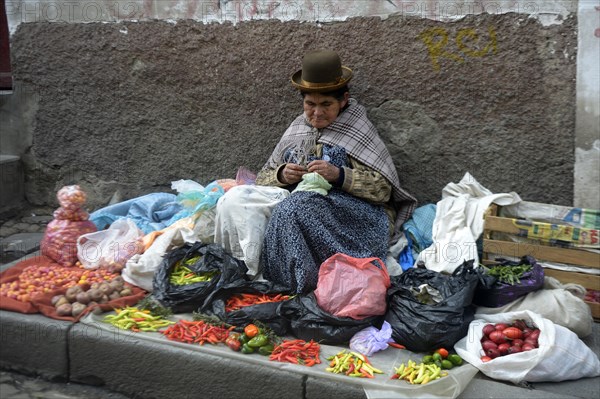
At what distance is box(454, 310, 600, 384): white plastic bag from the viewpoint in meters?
2.67

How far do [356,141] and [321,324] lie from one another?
4.46 ft

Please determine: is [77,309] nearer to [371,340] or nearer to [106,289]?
[106,289]

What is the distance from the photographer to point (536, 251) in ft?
11.0

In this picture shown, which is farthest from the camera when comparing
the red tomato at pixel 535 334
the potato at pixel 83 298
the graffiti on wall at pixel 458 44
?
the graffiti on wall at pixel 458 44

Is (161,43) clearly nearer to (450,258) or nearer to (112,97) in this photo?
(112,97)

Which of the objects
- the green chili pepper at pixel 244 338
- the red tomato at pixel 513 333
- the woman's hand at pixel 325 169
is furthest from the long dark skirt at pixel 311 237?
the red tomato at pixel 513 333

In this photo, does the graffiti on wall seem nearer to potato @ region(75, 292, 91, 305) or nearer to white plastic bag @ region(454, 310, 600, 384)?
white plastic bag @ region(454, 310, 600, 384)

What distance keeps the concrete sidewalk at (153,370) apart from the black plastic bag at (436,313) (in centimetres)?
26

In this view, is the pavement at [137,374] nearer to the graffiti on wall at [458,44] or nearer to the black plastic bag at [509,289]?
the black plastic bag at [509,289]

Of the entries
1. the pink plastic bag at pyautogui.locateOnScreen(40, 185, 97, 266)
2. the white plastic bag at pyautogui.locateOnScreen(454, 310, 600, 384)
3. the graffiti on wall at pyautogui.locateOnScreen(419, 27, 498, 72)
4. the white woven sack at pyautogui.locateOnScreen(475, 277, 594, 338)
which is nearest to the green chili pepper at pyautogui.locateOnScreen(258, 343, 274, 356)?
the white plastic bag at pyautogui.locateOnScreen(454, 310, 600, 384)

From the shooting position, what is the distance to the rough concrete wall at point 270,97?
3793mm

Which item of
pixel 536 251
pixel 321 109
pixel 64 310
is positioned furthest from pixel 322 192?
pixel 64 310

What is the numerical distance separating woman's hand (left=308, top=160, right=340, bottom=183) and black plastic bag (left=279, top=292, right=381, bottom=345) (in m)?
0.89

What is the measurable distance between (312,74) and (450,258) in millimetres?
1435
